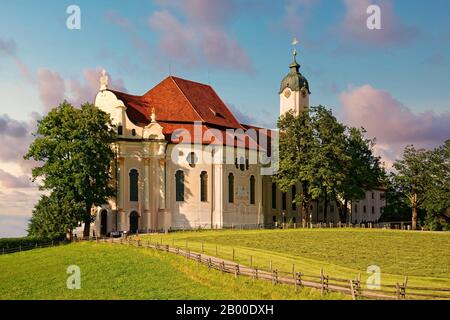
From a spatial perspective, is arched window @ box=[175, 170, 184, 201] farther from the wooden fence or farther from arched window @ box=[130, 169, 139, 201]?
the wooden fence

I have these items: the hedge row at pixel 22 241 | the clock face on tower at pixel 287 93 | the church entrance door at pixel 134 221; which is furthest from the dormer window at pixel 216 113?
the hedge row at pixel 22 241

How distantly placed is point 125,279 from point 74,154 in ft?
80.3

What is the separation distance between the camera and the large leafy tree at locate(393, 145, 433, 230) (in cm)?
8762

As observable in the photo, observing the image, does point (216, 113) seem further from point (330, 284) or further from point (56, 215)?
point (330, 284)

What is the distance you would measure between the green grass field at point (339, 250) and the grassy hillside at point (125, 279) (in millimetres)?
5389

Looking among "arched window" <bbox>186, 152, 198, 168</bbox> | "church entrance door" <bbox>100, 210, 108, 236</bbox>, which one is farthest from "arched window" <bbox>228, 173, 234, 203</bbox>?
"church entrance door" <bbox>100, 210, 108, 236</bbox>

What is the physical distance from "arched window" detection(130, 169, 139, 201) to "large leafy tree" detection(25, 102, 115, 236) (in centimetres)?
638

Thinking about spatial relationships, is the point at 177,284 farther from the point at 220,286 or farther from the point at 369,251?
the point at 369,251

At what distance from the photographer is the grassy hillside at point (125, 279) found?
117ft

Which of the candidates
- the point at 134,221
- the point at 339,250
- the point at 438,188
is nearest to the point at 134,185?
the point at 134,221
